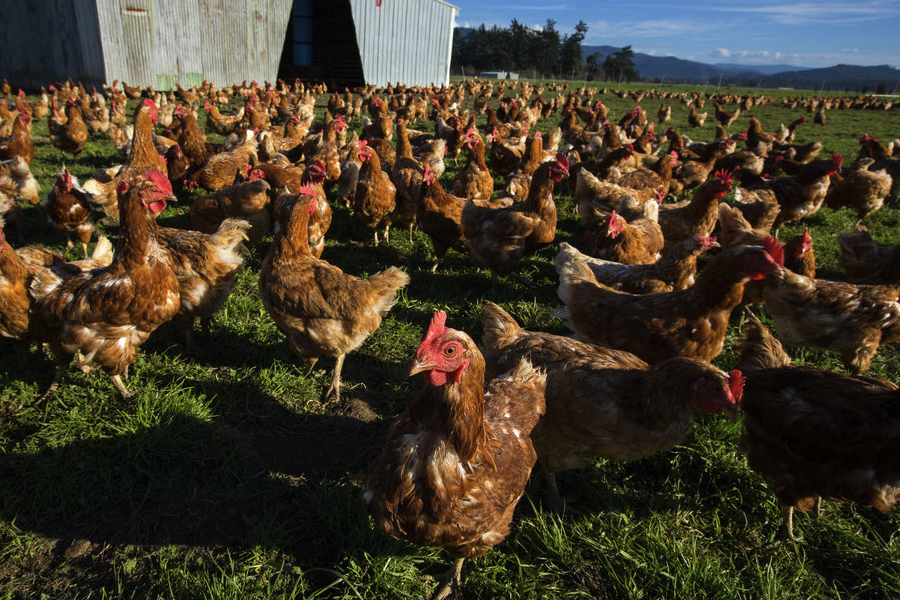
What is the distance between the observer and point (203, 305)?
423 cm

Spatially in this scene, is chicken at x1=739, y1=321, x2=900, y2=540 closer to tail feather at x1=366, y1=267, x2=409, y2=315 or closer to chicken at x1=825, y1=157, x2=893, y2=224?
tail feather at x1=366, y1=267, x2=409, y2=315

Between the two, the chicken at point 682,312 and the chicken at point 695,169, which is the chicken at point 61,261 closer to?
the chicken at point 682,312

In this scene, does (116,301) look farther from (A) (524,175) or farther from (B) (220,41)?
(B) (220,41)

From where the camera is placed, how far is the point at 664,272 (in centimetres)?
446

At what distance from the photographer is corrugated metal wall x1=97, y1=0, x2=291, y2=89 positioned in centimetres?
1970

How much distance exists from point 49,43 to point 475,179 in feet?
82.3

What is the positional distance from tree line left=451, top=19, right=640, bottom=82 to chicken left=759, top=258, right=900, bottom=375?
242 feet

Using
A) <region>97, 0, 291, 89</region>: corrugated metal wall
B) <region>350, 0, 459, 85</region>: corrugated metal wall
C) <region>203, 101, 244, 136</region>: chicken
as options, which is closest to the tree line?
<region>350, 0, 459, 85</region>: corrugated metal wall

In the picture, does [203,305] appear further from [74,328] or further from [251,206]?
[251,206]

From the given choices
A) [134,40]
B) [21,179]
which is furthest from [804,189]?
[134,40]

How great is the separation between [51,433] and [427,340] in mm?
3183

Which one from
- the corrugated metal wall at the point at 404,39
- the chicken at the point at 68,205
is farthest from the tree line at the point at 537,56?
the chicken at the point at 68,205

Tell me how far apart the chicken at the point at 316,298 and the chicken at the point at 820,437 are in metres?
2.85

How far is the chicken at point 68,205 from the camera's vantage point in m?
5.61
